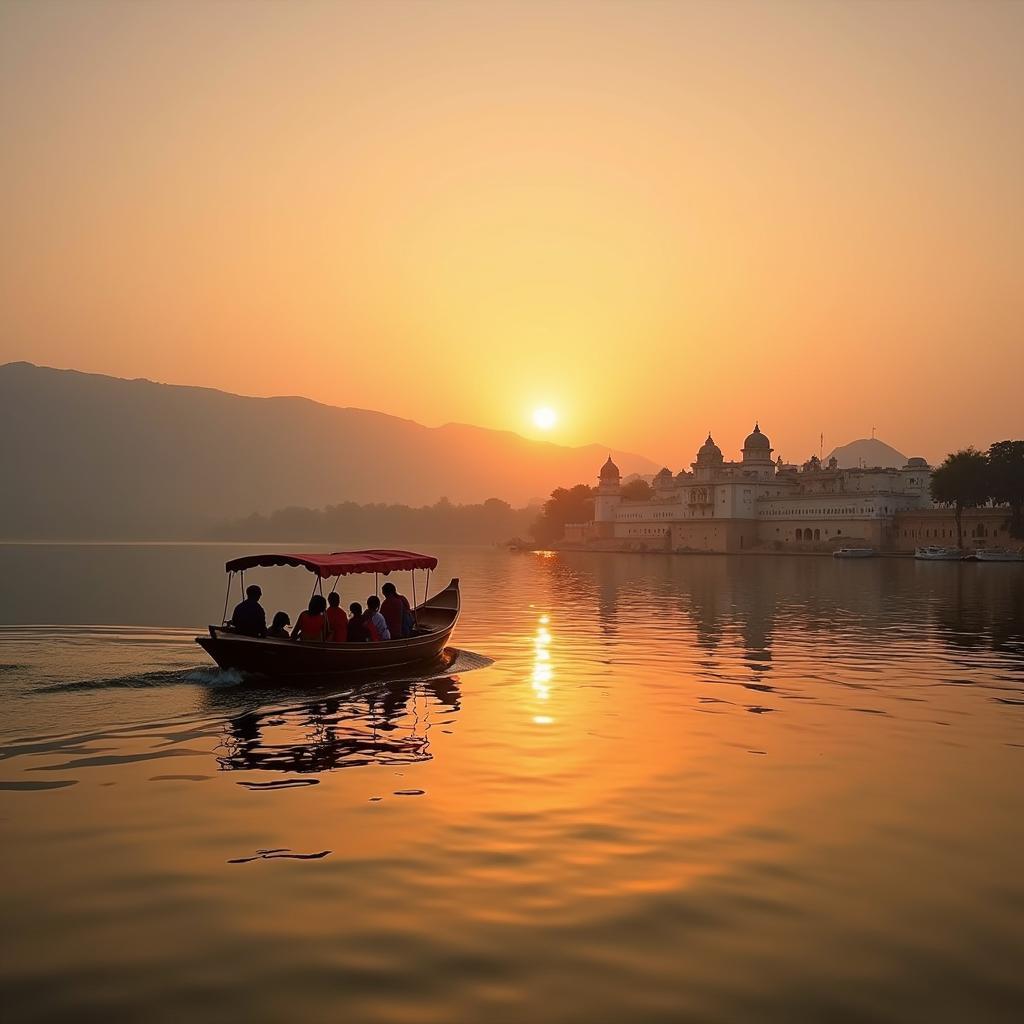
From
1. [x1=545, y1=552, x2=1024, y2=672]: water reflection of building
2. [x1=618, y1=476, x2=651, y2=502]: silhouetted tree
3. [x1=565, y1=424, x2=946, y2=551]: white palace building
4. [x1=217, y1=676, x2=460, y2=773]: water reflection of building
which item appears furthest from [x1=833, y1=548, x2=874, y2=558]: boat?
[x1=217, y1=676, x2=460, y2=773]: water reflection of building

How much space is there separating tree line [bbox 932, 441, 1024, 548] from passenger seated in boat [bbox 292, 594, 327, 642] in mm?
82263

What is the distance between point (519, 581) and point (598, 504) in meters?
78.1

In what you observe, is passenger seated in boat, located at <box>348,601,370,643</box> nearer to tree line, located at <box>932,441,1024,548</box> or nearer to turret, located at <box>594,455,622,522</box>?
tree line, located at <box>932,441,1024,548</box>

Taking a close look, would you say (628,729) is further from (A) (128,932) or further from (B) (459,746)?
(A) (128,932)

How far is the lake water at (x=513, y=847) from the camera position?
245 inches

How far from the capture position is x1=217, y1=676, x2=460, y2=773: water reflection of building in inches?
474

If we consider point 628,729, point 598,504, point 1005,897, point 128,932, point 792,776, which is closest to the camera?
point 128,932

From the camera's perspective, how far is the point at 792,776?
11.5m

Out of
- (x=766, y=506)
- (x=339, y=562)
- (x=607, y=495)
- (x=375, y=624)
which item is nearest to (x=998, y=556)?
(x=766, y=506)

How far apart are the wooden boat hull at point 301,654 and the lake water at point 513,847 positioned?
54cm

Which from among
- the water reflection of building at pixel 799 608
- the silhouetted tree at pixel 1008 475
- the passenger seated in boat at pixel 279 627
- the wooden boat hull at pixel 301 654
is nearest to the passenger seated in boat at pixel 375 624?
the wooden boat hull at pixel 301 654

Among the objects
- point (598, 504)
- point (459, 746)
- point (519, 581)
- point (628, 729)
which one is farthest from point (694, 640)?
point (598, 504)

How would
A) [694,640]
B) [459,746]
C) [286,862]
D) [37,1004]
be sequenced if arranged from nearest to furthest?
[37,1004] → [286,862] → [459,746] → [694,640]

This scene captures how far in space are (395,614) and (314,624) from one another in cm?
242
